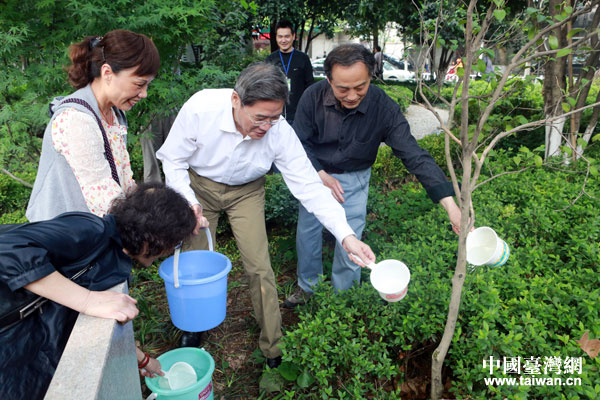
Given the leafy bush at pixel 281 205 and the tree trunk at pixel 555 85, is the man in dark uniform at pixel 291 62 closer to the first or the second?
the leafy bush at pixel 281 205

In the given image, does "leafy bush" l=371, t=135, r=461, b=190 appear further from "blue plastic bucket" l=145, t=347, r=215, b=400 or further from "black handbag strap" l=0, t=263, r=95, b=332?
"black handbag strap" l=0, t=263, r=95, b=332

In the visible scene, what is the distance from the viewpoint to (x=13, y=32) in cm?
333

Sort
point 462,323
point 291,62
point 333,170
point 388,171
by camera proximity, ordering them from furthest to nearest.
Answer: point 291,62
point 388,171
point 333,170
point 462,323

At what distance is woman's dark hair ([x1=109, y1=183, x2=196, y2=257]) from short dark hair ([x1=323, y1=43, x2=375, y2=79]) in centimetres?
139

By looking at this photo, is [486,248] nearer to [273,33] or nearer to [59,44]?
[59,44]

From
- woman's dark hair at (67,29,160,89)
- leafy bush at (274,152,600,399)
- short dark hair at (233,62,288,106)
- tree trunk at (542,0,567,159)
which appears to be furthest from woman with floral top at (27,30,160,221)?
tree trunk at (542,0,567,159)

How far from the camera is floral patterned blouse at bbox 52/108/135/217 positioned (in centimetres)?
178

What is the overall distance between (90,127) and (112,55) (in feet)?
1.17

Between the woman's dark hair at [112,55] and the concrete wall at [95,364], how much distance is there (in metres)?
1.14

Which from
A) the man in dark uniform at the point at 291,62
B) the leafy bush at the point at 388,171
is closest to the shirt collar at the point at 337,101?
the leafy bush at the point at 388,171

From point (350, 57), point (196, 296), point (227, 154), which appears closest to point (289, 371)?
point (196, 296)

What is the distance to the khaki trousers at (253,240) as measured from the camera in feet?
8.58

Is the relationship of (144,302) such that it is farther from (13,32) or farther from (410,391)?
(13,32)

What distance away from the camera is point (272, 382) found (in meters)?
2.37
